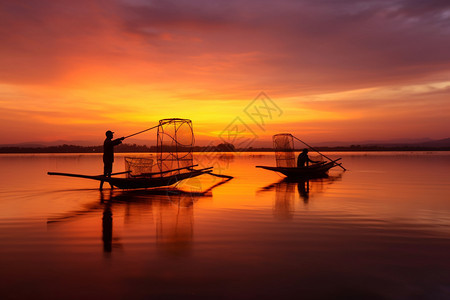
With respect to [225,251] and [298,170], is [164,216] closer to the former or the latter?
[225,251]

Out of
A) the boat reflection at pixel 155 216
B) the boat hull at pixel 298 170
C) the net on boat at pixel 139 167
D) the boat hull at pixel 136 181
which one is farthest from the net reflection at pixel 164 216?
the boat hull at pixel 298 170

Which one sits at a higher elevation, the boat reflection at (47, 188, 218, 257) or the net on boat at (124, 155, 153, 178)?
the net on boat at (124, 155, 153, 178)

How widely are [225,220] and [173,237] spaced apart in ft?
7.28

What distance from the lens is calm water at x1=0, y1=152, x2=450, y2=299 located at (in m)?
4.66

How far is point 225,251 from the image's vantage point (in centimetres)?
638

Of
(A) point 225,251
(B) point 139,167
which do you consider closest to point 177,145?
(B) point 139,167

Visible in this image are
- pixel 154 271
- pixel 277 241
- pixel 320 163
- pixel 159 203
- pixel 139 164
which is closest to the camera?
pixel 154 271

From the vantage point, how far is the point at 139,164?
1658 cm

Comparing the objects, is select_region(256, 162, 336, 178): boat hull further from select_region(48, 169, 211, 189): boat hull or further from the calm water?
the calm water

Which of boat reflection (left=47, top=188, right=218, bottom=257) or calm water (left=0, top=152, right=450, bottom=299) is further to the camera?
boat reflection (left=47, top=188, right=218, bottom=257)

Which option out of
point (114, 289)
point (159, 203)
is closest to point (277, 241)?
point (114, 289)

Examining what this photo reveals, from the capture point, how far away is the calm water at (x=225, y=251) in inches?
183

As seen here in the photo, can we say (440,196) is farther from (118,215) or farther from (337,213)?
(118,215)

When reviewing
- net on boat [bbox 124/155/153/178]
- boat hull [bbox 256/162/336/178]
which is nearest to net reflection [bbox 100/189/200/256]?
net on boat [bbox 124/155/153/178]
